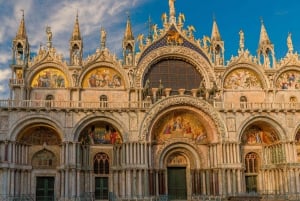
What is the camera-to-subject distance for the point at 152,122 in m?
35.1

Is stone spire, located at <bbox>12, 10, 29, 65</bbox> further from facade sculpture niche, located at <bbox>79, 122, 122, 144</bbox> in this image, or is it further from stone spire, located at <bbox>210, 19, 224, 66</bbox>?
stone spire, located at <bbox>210, 19, 224, 66</bbox>

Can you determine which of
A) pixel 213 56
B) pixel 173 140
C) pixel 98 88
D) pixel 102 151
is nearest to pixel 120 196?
pixel 102 151

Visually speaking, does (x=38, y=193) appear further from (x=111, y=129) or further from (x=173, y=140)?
(x=173, y=140)

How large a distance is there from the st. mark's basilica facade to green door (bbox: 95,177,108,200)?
88 millimetres

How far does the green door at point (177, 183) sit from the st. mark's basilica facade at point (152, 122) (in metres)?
0.09

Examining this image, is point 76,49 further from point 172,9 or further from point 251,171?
point 251,171

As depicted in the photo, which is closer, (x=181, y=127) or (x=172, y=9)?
(x=181, y=127)

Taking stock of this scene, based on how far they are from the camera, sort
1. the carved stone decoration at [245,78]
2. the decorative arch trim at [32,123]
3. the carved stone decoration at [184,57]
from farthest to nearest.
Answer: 1. the carved stone decoration at [245,78]
2. the carved stone decoration at [184,57]
3. the decorative arch trim at [32,123]

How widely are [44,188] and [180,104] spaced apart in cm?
1379

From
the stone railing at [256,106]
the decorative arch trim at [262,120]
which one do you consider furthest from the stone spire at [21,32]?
the decorative arch trim at [262,120]

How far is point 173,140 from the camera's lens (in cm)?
3616

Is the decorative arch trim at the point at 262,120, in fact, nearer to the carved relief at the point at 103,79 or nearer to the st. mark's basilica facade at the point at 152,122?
the st. mark's basilica facade at the point at 152,122

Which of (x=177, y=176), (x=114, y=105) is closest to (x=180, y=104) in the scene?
(x=114, y=105)

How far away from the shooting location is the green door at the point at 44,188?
34.7 metres
